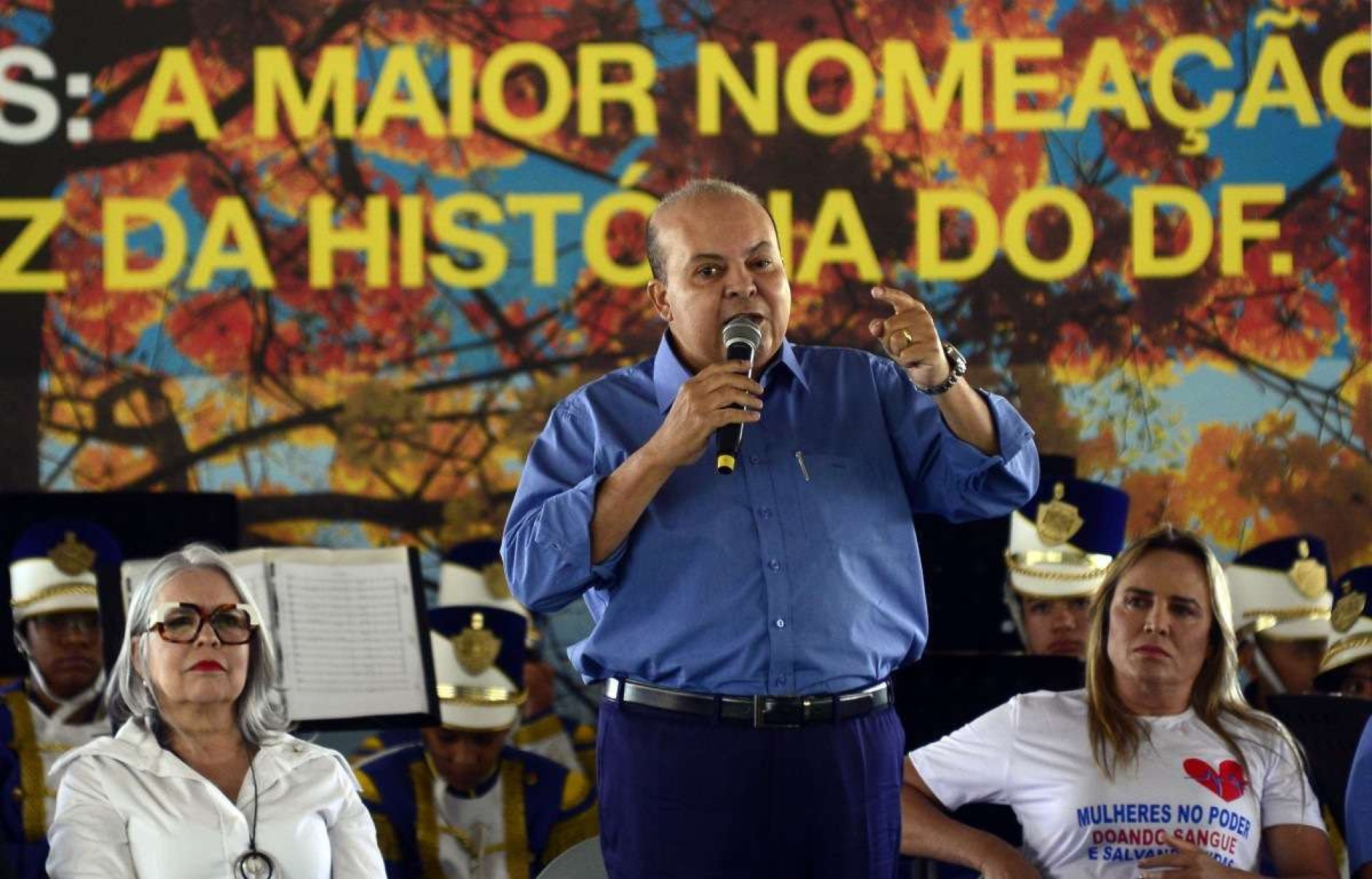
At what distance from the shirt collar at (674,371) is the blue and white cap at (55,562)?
2535mm

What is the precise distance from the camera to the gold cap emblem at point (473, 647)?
15.6 feet

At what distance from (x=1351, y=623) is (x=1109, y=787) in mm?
1951

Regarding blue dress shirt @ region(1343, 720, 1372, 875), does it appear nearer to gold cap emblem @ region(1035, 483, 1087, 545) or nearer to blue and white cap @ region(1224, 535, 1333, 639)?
gold cap emblem @ region(1035, 483, 1087, 545)

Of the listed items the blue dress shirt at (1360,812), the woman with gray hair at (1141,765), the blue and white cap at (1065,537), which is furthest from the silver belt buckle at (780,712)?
the blue and white cap at (1065,537)

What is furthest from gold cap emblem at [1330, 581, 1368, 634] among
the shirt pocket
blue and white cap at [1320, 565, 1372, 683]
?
the shirt pocket

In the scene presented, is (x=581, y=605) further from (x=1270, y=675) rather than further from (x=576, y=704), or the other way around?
(x=1270, y=675)

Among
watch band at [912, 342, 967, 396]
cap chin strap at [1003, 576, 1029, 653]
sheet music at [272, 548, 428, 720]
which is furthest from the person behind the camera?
cap chin strap at [1003, 576, 1029, 653]

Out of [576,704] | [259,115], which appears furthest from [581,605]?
[259,115]

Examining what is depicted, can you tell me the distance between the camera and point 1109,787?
308 cm

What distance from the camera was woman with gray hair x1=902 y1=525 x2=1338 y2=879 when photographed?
3.04 m

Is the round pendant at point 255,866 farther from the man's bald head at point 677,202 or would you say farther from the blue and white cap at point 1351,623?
the blue and white cap at point 1351,623

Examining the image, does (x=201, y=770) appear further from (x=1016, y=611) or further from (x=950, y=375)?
(x=1016, y=611)

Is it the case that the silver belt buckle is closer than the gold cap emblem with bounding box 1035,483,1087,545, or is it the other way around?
the silver belt buckle

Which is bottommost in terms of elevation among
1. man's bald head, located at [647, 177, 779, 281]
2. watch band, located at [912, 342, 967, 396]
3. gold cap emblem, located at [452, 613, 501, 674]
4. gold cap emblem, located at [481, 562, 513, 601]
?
gold cap emblem, located at [452, 613, 501, 674]
